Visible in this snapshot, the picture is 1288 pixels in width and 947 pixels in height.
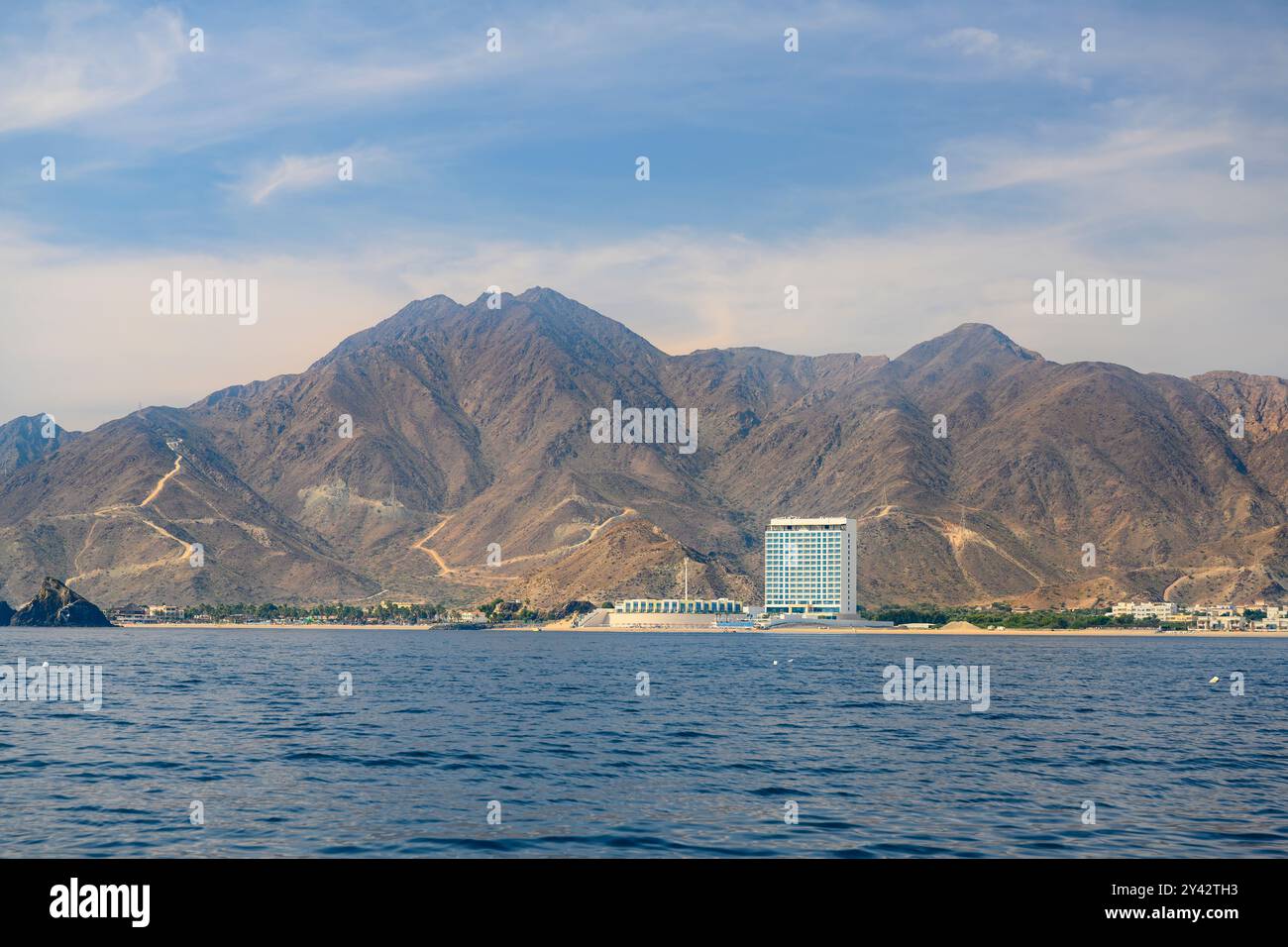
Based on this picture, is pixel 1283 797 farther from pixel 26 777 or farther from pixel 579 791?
pixel 26 777

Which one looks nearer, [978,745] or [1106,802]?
[1106,802]
